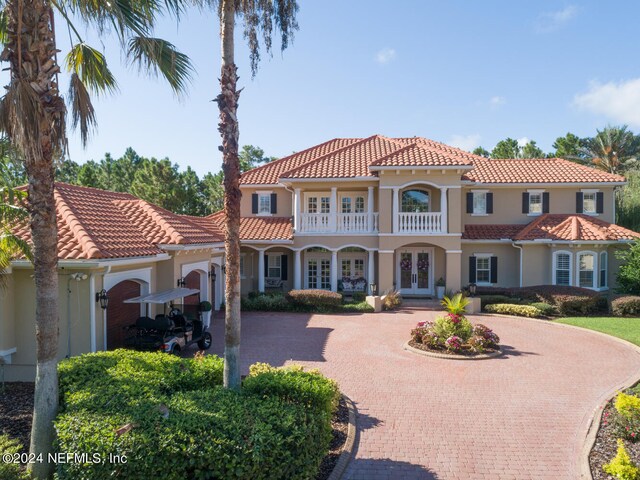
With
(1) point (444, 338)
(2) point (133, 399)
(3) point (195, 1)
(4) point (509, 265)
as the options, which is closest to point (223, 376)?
(2) point (133, 399)

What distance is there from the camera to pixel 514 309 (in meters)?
18.2

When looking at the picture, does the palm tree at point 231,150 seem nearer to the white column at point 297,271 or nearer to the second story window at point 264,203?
the white column at point 297,271

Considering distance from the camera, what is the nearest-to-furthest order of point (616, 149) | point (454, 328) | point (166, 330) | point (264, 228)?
point (166, 330) < point (454, 328) < point (264, 228) < point (616, 149)

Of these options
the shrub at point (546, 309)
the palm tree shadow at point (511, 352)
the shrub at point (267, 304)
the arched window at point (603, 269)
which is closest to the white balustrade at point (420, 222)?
the shrub at point (546, 309)

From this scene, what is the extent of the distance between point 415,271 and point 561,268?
7473 millimetres

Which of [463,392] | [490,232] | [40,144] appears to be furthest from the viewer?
[490,232]

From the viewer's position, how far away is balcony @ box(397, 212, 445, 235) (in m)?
20.7

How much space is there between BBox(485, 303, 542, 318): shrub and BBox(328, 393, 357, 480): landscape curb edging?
1281 cm

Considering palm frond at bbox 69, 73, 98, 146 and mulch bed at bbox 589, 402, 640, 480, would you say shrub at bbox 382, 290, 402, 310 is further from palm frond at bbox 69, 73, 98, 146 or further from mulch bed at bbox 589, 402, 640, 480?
palm frond at bbox 69, 73, 98, 146

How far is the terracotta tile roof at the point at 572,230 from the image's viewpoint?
1978cm

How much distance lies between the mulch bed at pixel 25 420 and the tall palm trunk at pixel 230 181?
6.48 feet

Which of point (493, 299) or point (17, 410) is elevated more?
point (493, 299)

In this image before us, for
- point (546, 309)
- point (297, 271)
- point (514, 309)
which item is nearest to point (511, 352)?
point (514, 309)

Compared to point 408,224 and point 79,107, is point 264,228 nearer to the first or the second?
point 408,224
